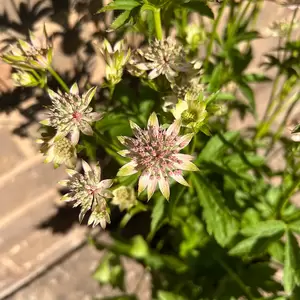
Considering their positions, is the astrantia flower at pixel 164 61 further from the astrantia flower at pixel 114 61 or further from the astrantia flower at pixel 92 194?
the astrantia flower at pixel 92 194

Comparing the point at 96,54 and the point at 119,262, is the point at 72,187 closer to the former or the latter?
the point at 96,54

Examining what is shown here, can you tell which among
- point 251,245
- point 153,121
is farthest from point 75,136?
point 251,245

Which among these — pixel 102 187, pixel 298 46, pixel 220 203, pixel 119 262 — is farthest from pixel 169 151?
pixel 119 262

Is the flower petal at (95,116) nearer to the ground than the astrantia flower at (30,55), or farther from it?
nearer to the ground

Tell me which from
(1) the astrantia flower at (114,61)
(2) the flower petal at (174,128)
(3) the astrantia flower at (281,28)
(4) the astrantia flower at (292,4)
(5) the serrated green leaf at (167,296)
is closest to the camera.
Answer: (2) the flower petal at (174,128)

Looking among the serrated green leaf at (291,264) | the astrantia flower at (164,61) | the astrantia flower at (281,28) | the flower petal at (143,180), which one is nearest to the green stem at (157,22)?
the astrantia flower at (164,61)

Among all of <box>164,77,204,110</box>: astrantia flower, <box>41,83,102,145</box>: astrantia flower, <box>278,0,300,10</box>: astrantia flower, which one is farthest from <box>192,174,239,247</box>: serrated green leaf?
<box>278,0,300,10</box>: astrantia flower

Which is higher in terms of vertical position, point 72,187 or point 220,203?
point 72,187

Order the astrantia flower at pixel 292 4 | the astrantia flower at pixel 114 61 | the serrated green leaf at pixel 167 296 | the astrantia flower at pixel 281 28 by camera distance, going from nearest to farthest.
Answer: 1. the astrantia flower at pixel 114 61
2. the astrantia flower at pixel 292 4
3. the astrantia flower at pixel 281 28
4. the serrated green leaf at pixel 167 296
